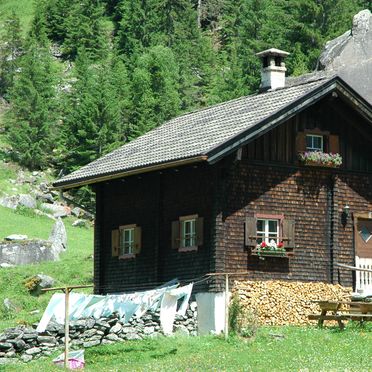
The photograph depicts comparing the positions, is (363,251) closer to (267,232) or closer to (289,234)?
(289,234)

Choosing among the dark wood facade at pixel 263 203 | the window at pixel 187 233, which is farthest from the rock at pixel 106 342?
the window at pixel 187 233

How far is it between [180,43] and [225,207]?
85164 mm

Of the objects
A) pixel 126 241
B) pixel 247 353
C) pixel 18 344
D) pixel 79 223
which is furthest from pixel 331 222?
pixel 79 223

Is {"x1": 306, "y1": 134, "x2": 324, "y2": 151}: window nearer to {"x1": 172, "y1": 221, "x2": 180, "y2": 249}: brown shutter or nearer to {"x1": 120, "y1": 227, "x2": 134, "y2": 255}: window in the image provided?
{"x1": 172, "y1": 221, "x2": 180, "y2": 249}: brown shutter

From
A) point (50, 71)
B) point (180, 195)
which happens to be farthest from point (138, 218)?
point (50, 71)

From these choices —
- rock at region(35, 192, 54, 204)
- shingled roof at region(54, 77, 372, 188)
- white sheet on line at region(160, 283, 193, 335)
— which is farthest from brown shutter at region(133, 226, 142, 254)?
rock at region(35, 192, 54, 204)

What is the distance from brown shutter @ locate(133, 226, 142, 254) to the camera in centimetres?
3912

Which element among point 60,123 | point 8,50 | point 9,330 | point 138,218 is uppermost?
point 8,50

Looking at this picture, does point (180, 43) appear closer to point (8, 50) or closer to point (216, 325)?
point (8, 50)

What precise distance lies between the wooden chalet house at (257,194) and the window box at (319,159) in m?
0.03

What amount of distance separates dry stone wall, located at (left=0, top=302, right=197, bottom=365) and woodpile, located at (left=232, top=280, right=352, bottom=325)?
1.78 metres

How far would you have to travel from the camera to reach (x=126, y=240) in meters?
40.1

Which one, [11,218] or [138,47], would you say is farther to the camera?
[138,47]

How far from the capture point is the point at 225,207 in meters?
36.1
